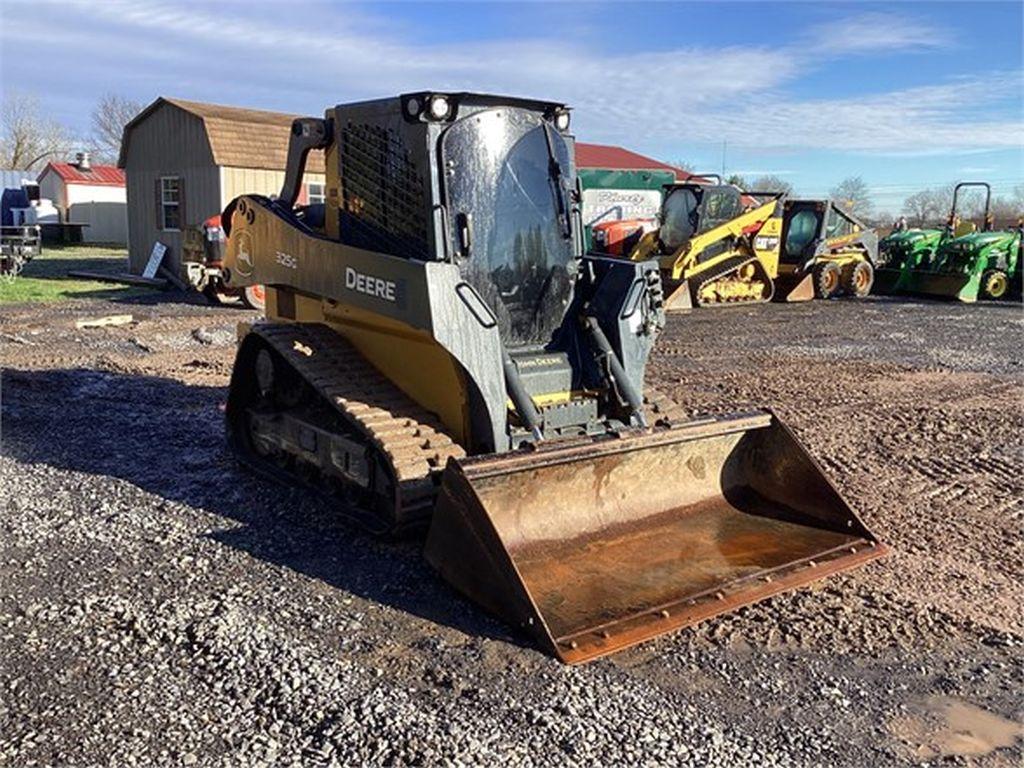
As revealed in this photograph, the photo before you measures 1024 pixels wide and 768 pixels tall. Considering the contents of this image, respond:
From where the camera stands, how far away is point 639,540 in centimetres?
476

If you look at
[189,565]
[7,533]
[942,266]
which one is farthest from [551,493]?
[942,266]

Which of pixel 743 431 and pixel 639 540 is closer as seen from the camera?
pixel 639 540

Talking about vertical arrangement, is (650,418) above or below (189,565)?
above

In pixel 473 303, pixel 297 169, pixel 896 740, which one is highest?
pixel 297 169

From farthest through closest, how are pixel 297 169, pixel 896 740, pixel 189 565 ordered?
pixel 297 169
pixel 189 565
pixel 896 740

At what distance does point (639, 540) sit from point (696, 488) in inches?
23.8

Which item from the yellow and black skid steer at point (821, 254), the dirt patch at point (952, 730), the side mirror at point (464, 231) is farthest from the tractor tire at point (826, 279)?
the dirt patch at point (952, 730)

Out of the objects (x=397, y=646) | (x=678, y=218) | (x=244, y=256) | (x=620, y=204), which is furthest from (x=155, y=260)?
(x=397, y=646)

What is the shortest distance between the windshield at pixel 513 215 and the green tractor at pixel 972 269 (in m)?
15.6

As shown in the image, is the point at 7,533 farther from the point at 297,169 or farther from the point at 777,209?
the point at 777,209

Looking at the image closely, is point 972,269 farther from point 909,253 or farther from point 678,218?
point 678,218

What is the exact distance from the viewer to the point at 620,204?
96.2 ft

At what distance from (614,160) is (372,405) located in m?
33.0

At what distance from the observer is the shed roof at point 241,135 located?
62.3 ft
